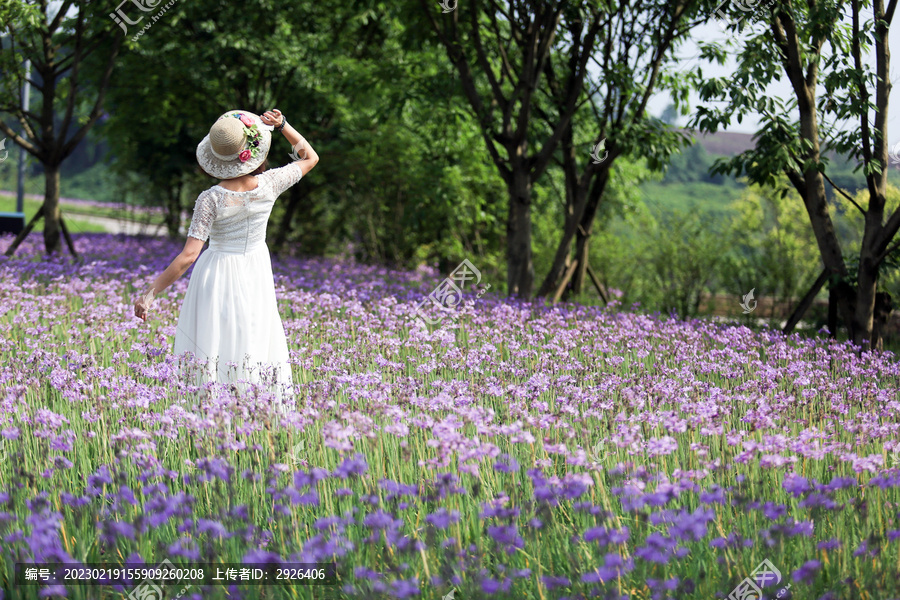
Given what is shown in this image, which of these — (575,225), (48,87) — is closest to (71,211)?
(48,87)

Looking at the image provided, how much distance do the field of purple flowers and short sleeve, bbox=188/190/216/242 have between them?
2.65 ft

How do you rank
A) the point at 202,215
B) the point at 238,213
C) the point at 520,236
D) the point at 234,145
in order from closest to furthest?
the point at 234,145 → the point at 202,215 → the point at 238,213 → the point at 520,236

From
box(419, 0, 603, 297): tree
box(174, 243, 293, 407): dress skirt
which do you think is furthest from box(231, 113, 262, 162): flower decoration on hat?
box(419, 0, 603, 297): tree

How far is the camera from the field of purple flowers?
2.41 m

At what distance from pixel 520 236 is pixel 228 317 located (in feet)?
19.5

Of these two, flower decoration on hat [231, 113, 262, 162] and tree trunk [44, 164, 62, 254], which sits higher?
flower decoration on hat [231, 113, 262, 162]

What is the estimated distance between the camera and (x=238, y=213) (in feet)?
14.8

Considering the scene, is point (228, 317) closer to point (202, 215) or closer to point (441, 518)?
point (202, 215)

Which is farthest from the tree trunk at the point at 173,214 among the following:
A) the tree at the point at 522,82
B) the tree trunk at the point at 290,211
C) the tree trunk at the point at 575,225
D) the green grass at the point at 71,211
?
the green grass at the point at 71,211

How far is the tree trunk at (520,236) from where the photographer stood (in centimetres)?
976

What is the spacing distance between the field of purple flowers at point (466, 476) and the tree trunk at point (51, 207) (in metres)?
6.64

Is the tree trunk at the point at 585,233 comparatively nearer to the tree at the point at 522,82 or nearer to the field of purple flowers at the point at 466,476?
the tree at the point at 522,82

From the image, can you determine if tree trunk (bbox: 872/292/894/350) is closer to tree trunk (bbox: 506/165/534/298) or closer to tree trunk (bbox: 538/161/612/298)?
tree trunk (bbox: 538/161/612/298)

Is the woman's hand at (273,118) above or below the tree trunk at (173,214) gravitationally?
above
